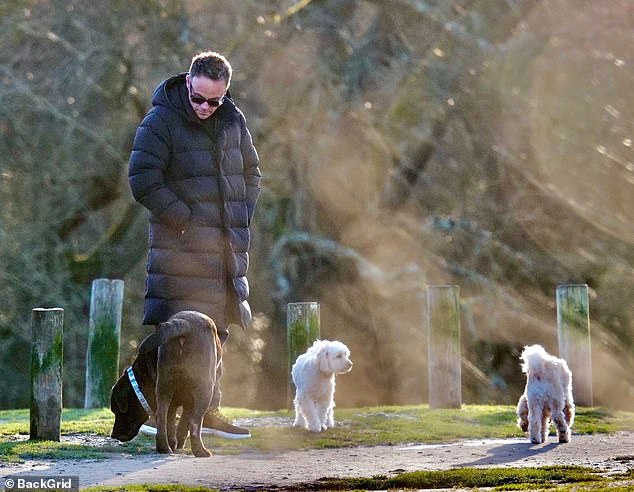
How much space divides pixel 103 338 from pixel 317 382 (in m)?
2.44

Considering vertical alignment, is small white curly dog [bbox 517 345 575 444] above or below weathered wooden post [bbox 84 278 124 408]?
below

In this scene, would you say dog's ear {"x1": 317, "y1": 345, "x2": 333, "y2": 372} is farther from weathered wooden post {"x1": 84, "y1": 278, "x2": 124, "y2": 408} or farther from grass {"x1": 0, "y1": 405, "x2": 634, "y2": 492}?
weathered wooden post {"x1": 84, "y1": 278, "x2": 124, "y2": 408}

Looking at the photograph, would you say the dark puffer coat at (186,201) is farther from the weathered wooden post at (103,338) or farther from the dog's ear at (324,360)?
the weathered wooden post at (103,338)

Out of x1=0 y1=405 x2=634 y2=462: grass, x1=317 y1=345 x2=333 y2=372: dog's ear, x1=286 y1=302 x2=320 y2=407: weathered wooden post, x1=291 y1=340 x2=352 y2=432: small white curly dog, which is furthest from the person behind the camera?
x1=286 y1=302 x2=320 y2=407: weathered wooden post

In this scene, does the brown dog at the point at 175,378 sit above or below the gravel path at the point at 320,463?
above

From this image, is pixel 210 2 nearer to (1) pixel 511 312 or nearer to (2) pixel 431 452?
(1) pixel 511 312

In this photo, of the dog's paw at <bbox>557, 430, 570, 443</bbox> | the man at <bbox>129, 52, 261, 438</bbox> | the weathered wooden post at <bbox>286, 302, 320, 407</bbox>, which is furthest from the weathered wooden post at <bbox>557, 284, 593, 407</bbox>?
the man at <bbox>129, 52, 261, 438</bbox>

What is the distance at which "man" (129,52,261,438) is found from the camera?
24.2 feet

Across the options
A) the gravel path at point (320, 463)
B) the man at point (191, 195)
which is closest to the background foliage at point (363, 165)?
the gravel path at point (320, 463)

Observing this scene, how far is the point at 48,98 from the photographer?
16.0 meters

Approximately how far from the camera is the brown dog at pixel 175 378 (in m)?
6.93

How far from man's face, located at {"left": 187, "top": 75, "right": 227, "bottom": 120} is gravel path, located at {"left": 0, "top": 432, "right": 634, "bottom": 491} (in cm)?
220

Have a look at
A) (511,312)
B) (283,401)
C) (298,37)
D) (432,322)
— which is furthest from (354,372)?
(432,322)

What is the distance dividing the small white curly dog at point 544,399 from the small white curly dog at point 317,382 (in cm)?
158
